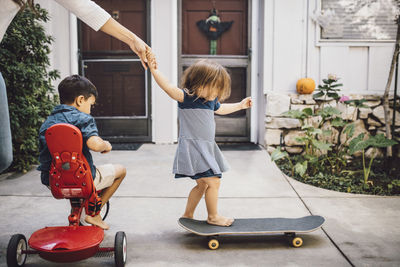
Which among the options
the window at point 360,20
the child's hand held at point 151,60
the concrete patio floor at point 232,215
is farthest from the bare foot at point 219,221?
the window at point 360,20

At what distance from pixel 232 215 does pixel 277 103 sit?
237 cm

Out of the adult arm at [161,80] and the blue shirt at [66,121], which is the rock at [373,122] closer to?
the adult arm at [161,80]

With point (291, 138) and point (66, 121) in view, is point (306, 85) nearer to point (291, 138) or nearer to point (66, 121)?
point (291, 138)

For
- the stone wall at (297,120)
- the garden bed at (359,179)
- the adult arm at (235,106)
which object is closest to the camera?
the adult arm at (235,106)

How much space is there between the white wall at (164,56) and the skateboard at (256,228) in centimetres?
309

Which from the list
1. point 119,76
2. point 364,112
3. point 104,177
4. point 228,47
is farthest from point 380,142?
point 119,76

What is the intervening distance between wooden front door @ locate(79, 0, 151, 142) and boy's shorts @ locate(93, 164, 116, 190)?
3161mm

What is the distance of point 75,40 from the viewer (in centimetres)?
552

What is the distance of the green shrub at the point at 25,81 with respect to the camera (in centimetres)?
389

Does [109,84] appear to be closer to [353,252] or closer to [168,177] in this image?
[168,177]

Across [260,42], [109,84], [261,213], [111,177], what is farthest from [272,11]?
[111,177]

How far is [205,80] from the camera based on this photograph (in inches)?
94.3

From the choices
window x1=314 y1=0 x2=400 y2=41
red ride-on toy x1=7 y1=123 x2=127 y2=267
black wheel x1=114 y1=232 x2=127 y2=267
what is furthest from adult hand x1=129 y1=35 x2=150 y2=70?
window x1=314 y1=0 x2=400 y2=41

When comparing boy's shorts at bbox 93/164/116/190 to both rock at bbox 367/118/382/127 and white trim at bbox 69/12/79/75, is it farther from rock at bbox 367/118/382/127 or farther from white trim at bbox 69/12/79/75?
rock at bbox 367/118/382/127
